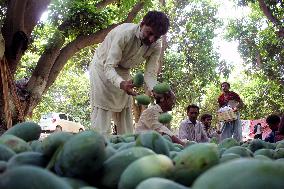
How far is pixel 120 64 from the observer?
450 centimetres

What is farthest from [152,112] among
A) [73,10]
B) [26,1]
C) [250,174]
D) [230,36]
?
[230,36]

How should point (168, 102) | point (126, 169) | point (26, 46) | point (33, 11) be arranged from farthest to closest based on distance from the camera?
point (26, 46)
point (33, 11)
point (168, 102)
point (126, 169)

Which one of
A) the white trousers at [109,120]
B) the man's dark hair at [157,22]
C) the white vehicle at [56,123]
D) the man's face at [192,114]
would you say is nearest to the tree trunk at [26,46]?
the white trousers at [109,120]

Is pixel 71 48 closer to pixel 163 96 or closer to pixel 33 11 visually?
pixel 33 11

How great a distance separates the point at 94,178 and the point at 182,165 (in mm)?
243

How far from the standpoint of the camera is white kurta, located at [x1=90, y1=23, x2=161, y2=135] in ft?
14.0

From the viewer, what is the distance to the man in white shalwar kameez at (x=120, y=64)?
13.4ft

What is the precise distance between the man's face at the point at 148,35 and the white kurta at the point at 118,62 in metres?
0.10

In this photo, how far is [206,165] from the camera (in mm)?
1072

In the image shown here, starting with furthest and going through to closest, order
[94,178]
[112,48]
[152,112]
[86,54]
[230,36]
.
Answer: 1. [230,36]
2. [86,54]
3. [152,112]
4. [112,48]
5. [94,178]

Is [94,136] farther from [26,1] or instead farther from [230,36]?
[230,36]

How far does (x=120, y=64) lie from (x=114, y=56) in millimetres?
313

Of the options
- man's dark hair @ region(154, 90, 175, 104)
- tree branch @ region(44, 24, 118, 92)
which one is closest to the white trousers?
man's dark hair @ region(154, 90, 175, 104)

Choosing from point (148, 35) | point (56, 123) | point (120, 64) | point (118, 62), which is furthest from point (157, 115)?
point (56, 123)
